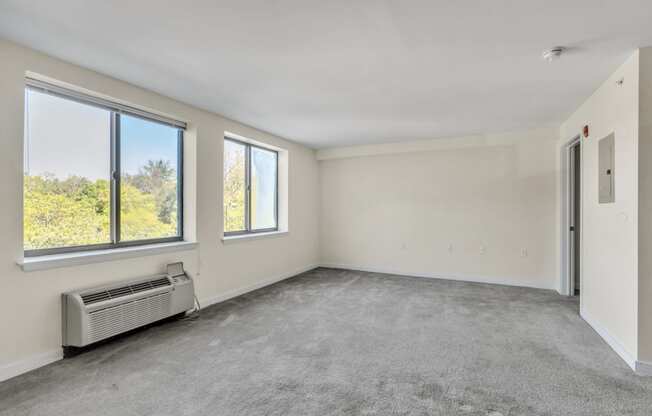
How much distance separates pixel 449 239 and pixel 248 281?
331cm

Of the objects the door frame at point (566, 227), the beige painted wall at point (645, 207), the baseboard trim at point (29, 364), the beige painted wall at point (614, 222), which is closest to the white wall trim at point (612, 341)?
the beige painted wall at point (614, 222)

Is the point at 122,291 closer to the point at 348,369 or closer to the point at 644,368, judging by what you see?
the point at 348,369

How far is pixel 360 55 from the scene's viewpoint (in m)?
2.49

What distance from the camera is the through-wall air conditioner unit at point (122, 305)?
258 centimetres

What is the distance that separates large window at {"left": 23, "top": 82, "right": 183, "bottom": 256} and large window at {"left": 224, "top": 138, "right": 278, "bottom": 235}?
0.86 metres

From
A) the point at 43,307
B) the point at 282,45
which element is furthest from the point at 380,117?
the point at 43,307

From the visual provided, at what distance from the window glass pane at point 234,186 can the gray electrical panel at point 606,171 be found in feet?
13.6

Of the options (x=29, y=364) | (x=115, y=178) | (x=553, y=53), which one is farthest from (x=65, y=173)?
(x=553, y=53)

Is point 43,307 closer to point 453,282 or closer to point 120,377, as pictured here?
point 120,377

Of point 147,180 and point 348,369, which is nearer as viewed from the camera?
point 348,369

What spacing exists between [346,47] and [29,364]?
3.26 metres

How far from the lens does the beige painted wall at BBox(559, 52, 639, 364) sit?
8.07 feet

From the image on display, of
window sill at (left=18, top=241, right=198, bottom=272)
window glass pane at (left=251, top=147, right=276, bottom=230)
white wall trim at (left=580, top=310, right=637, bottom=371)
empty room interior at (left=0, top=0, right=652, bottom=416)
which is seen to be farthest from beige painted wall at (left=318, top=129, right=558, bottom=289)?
window sill at (left=18, top=241, right=198, bottom=272)

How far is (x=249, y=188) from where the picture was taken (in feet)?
16.4
